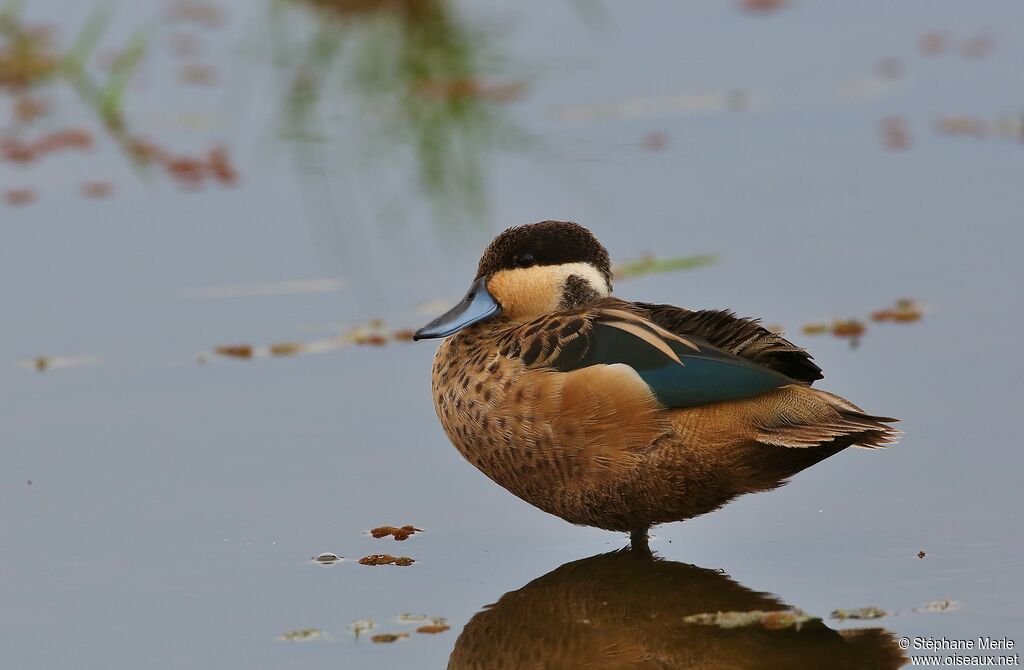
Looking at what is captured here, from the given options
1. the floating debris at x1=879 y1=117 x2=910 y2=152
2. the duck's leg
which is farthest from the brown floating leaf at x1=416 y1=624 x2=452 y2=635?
the floating debris at x1=879 y1=117 x2=910 y2=152

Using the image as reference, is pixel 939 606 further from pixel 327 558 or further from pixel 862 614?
pixel 327 558

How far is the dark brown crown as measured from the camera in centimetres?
612

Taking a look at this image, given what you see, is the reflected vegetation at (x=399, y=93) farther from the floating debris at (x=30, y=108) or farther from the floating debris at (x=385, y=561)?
the floating debris at (x=385, y=561)

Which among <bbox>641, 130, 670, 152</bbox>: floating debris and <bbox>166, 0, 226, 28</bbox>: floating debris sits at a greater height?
<bbox>166, 0, 226, 28</bbox>: floating debris

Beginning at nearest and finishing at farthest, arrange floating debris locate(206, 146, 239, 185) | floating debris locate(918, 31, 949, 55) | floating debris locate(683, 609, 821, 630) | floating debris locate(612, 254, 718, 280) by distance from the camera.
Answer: floating debris locate(683, 609, 821, 630) < floating debris locate(612, 254, 718, 280) < floating debris locate(206, 146, 239, 185) < floating debris locate(918, 31, 949, 55)

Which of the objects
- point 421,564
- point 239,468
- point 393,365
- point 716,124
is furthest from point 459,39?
point 421,564

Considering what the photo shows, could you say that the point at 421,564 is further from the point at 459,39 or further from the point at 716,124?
the point at 459,39

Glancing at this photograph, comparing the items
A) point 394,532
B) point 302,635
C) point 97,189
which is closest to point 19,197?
point 97,189

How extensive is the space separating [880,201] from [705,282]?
5.26ft

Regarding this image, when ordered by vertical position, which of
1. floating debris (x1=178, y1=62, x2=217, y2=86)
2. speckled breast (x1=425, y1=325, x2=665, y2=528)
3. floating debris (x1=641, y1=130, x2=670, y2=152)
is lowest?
speckled breast (x1=425, y1=325, x2=665, y2=528)

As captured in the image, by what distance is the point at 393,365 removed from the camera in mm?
7617

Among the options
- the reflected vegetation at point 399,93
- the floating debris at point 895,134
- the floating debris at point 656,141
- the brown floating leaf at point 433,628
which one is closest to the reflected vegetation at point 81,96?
the reflected vegetation at point 399,93

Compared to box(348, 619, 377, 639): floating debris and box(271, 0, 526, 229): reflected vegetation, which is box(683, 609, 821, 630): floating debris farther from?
box(271, 0, 526, 229): reflected vegetation

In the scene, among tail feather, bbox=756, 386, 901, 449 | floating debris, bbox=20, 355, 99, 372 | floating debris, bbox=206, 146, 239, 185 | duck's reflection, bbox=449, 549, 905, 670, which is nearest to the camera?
duck's reflection, bbox=449, 549, 905, 670
